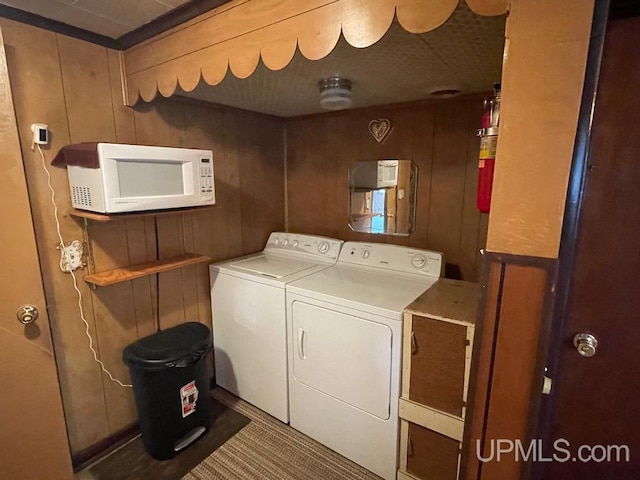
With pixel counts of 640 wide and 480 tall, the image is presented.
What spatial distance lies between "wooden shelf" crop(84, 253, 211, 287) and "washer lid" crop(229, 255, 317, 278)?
1.10ft

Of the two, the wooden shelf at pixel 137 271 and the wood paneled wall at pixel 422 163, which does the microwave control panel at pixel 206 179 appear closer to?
the wooden shelf at pixel 137 271

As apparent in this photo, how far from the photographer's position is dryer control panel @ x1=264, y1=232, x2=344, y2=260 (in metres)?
2.40

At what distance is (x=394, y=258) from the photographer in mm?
2117

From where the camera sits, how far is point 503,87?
2.73 ft

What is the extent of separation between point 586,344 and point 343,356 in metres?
1.02

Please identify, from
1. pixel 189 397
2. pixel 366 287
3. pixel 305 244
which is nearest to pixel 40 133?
pixel 189 397

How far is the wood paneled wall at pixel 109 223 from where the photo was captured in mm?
1534

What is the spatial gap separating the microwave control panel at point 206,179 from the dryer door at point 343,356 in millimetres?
779

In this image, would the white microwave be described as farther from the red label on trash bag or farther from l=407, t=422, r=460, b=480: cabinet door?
l=407, t=422, r=460, b=480: cabinet door

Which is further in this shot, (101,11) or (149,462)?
(149,462)

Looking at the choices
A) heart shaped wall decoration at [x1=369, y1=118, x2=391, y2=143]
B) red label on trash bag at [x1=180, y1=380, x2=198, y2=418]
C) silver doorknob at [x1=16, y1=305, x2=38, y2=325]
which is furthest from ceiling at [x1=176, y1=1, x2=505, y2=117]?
red label on trash bag at [x1=180, y1=380, x2=198, y2=418]

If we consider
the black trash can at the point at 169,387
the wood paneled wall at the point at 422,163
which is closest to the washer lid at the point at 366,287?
the wood paneled wall at the point at 422,163

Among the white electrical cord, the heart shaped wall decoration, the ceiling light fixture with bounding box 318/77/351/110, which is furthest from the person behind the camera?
the heart shaped wall decoration

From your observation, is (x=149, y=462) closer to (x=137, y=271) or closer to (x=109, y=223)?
(x=137, y=271)
